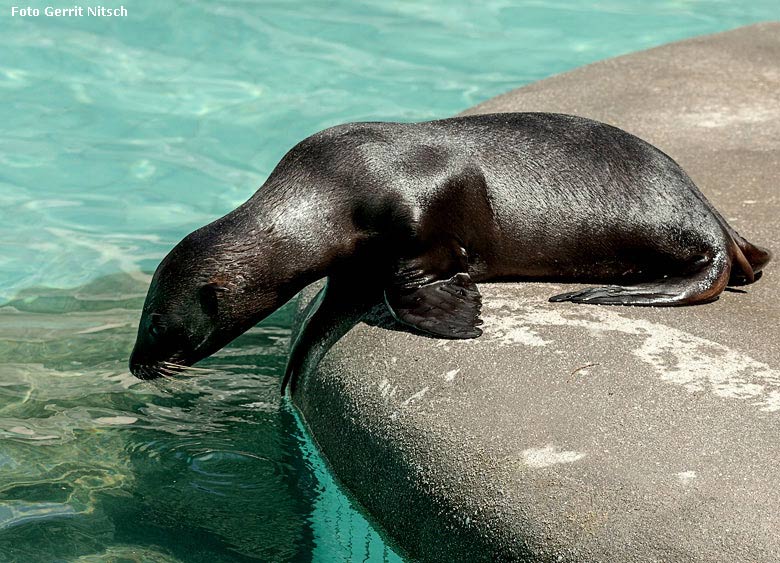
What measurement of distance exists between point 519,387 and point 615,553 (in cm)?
96

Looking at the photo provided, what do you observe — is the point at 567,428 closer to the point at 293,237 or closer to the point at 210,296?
the point at 293,237

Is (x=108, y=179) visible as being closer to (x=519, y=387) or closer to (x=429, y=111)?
(x=429, y=111)

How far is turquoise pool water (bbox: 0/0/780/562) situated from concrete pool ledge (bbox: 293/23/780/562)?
1.08 feet

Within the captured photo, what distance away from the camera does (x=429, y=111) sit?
428 inches

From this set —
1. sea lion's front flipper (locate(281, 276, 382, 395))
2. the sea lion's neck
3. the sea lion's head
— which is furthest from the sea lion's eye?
sea lion's front flipper (locate(281, 276, 382, 395))

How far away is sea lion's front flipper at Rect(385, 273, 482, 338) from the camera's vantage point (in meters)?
5.13

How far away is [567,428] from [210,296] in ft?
6.02

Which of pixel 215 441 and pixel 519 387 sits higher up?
pixel 519 387

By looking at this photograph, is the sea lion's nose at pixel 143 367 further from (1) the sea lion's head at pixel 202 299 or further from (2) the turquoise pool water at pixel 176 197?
(2) the turquoise pool water at pixel 176 197

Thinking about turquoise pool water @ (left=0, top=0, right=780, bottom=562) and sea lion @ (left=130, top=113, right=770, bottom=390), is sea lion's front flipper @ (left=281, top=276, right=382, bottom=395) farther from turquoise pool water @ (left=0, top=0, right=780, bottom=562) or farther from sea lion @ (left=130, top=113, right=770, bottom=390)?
turquoise pool water @ (left=0, top=0, right=780, bottom=562)

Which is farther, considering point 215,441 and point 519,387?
point 215,441

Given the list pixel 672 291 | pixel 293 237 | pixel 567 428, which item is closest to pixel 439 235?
pixel 293 237

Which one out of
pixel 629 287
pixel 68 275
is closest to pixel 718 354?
pixel 629 287

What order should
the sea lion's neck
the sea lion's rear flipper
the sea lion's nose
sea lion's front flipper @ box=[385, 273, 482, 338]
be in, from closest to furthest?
sea lion's front flipper @ box=[385, 273, 482, 338], the sea lion's rear flipper, the sea lion's neck, the sea lion's nose
